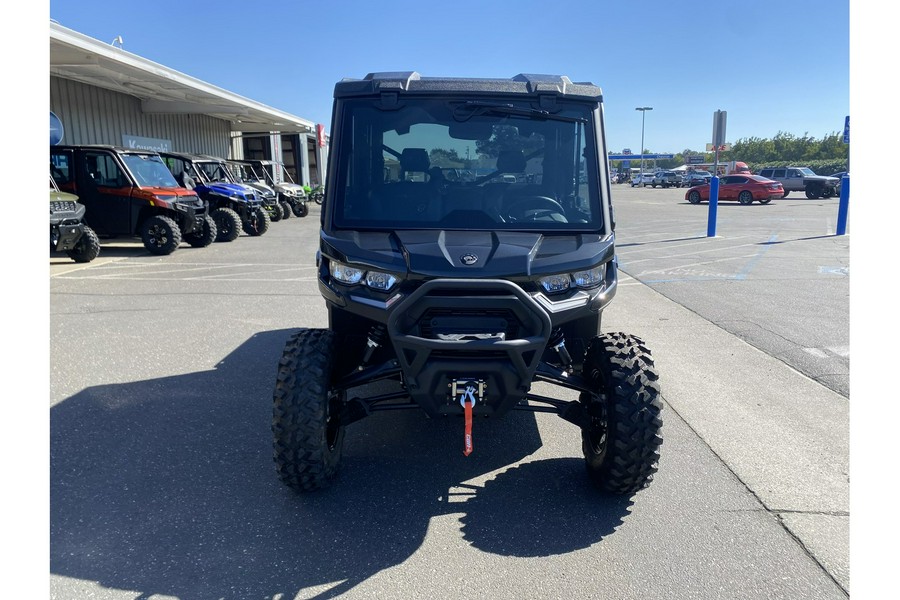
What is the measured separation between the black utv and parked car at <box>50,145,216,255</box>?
10.4 meters

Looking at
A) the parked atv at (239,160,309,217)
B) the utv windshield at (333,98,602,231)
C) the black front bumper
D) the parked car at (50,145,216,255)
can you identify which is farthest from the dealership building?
the utv windshield at (333,98,602,231)

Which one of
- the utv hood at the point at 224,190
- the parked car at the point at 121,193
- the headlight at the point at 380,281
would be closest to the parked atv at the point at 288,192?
the utv hood at the point at 224,190

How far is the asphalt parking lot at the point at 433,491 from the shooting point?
2932mm

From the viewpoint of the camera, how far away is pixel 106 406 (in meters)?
4.91

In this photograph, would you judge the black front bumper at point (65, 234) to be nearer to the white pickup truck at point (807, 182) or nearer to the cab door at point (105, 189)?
the cab door at point (105, 189)

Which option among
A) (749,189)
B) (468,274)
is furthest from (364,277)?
(749,189)

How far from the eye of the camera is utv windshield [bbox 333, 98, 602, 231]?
3717mm

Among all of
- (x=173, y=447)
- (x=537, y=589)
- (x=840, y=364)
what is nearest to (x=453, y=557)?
(x=537, y=589)

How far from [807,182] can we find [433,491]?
126 ft

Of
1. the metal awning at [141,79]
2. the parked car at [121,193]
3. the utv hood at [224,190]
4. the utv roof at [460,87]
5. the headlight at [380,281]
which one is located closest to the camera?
the headlight at [380,281]

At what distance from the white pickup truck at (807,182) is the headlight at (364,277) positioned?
126 ft

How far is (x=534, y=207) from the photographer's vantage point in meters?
3.79

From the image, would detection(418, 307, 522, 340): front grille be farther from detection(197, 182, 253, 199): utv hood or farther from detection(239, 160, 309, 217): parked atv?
detection(239, 160, 309, 217): parked atv

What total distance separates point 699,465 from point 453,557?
185 centimetres
